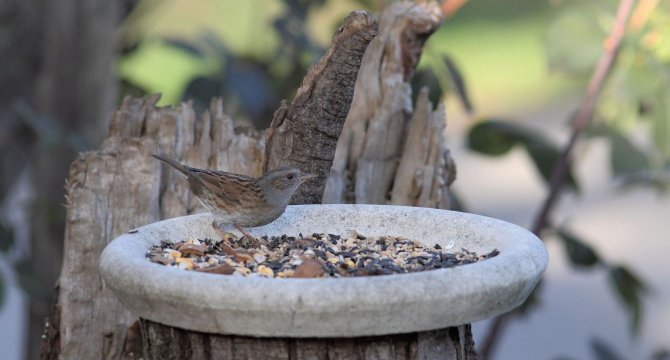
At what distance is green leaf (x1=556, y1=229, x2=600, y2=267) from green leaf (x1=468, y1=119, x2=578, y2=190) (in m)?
0.25

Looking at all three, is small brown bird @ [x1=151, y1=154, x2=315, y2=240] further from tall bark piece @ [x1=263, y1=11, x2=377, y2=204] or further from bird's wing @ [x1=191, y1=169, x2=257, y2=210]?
tall bark piece @ [x1=263, y1=11, x2=377, y2=204]

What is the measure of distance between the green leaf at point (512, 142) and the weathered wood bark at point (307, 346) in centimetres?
176

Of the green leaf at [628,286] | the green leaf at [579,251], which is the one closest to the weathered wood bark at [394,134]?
the green leaf at [579,251]

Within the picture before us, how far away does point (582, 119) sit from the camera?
4016 millimetres

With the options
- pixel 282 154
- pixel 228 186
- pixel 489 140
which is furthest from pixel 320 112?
pixel 489 140

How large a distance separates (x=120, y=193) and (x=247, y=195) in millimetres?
746

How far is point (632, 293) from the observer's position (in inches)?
163

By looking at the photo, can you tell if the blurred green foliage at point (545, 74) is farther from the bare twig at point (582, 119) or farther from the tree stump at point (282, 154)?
the tree stump at point (282, 154)

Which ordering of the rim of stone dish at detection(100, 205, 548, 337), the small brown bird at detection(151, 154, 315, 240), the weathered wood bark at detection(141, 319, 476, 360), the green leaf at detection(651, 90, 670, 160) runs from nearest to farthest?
1. the rim of stone dish at detection(100, 205, 548, 337)
2. the weathered wood bark at detection(141, 319, 476, 360)
3. the small brown bird at detection(151, 154, 315, 240)
4. the green leaf at detection(651, 90, 670, 160)

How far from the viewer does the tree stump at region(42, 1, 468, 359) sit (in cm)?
324

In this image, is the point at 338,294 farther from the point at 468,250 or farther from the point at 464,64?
the point at 464,64

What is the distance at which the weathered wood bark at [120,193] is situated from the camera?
3414 mm

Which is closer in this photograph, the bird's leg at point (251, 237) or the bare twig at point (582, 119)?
the bird's leg at point (251, 237)

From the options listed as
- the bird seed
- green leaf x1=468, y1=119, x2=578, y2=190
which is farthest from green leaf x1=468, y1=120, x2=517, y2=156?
the bird seed
